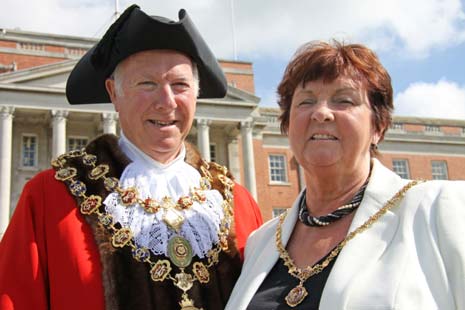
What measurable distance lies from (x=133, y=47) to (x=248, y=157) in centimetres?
2622

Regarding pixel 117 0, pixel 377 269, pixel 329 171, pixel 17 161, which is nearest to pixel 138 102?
pixel 329 171

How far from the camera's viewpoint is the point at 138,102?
11.2ft

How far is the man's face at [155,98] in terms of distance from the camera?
11.2ft

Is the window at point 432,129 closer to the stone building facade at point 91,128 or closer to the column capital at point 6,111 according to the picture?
the stone building facade at point 91,128

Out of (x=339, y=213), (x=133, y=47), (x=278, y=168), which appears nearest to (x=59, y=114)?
(x=278, y=168)

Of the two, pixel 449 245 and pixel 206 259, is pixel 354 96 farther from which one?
pixel 206 259

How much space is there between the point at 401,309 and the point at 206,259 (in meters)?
1.44

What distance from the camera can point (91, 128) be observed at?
29562 millimetres

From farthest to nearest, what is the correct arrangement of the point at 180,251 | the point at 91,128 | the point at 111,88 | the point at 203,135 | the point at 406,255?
the point at 91,128
the point at 203,135
the point at 111,88
the point at 180,251
the point at 406,255

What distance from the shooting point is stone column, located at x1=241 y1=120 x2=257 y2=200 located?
2906 cm

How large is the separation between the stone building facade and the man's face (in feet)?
74.6

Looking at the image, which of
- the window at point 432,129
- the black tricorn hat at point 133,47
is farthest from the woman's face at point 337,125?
the window at point 432,129

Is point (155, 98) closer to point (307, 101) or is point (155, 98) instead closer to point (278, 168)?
point (307, 101)

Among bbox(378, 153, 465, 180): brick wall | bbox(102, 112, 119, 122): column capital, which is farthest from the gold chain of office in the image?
bbox(378, 153, 465, 180): brick wall
